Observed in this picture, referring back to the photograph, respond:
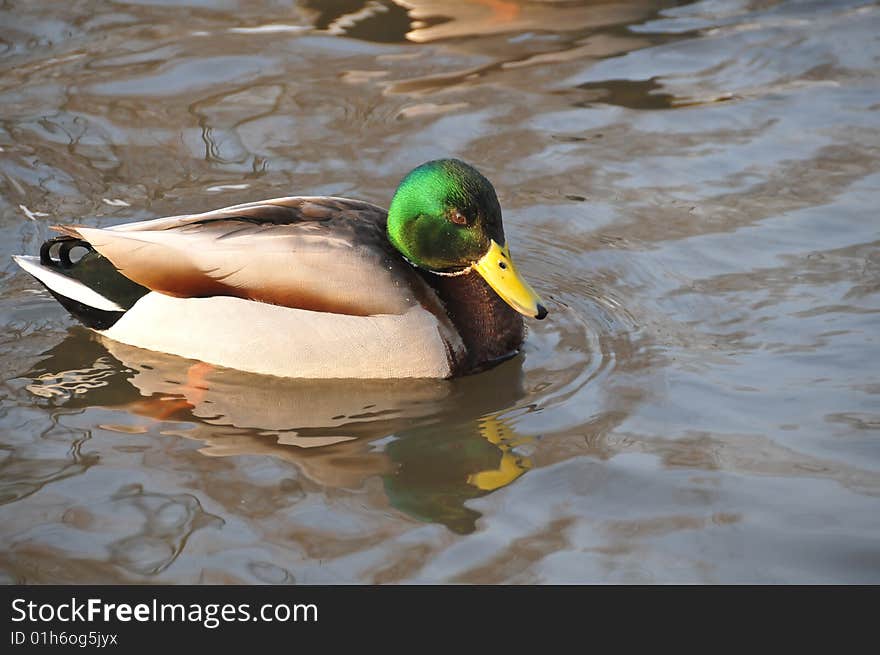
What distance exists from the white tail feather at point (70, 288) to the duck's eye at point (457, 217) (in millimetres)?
1486

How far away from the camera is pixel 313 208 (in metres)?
5.62

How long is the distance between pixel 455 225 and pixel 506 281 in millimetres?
319

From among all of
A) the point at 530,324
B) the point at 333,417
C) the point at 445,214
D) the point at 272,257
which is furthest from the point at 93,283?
the point at 530,324

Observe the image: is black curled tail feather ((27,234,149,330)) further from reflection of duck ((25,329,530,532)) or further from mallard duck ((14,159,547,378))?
reflection of duck ((25,329,530,532))

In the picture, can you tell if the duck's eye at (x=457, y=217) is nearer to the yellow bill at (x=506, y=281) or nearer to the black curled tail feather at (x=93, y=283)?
the yellow bill at (x=506, y=281)

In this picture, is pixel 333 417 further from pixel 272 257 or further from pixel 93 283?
pixel 93 283

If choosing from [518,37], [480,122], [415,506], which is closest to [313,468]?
[415,506]

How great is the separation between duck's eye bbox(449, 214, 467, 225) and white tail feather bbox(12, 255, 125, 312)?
149cm

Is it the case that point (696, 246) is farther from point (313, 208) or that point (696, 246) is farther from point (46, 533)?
point (46, 533)

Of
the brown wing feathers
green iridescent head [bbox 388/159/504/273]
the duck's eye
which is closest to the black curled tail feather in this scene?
the brown wing feathers

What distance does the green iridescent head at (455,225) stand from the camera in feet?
18.3

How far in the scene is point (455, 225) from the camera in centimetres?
564
